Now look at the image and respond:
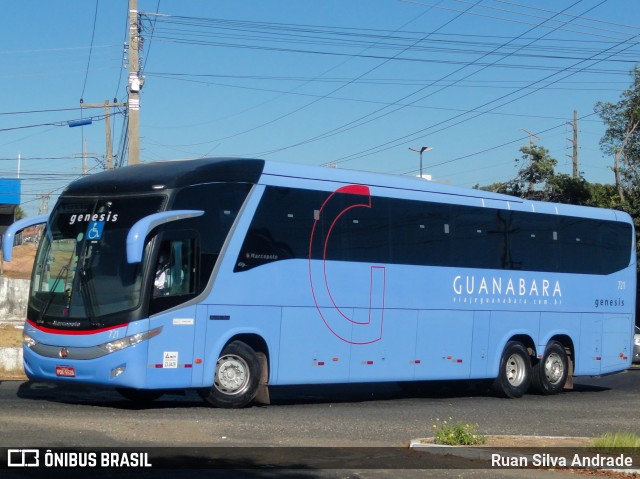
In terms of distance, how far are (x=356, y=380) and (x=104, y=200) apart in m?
5.35

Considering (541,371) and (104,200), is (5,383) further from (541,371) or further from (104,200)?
(541,371)

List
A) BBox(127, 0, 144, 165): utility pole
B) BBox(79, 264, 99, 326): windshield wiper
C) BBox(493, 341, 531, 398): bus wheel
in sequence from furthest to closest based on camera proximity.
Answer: BBox(127, 0, 144, 165): utility pole, BBox(493, 341, 531, 398): bus wheel, BBox(79, 264, 99, 326): windshield wiper

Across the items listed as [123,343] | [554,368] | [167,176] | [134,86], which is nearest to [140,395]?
[123,343]

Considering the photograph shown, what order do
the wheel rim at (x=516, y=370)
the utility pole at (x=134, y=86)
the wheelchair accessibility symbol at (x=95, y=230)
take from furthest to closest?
the utility pole at (x=134, y=86) → the wheel rim at (x=516, y=370) → the wheelchair accessibility symbol at (x=95, y=230)

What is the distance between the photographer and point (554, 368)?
21078 mm

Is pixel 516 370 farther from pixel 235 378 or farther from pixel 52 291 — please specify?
pixel 52 291

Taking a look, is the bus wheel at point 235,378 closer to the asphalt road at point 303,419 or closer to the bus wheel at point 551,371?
the asphalt road at point 303,419

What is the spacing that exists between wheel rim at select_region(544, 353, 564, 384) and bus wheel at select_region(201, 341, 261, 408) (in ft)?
26.3

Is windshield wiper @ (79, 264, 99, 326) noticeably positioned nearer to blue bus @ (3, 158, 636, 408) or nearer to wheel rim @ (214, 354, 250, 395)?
blue bus @ (3, 158, 636, 408)

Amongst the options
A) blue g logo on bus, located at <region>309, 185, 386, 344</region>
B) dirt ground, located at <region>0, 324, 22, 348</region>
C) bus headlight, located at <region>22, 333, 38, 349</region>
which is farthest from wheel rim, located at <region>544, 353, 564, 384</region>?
dirt ground, located at <region>0, 324, 22, 348</region>

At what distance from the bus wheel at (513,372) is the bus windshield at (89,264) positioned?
886 centimetres

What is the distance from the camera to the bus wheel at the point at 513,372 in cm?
2002

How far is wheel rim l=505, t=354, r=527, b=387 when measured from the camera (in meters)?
20.3

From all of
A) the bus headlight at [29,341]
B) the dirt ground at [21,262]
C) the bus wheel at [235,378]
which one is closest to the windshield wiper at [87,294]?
the bus headlight at [29,341]
